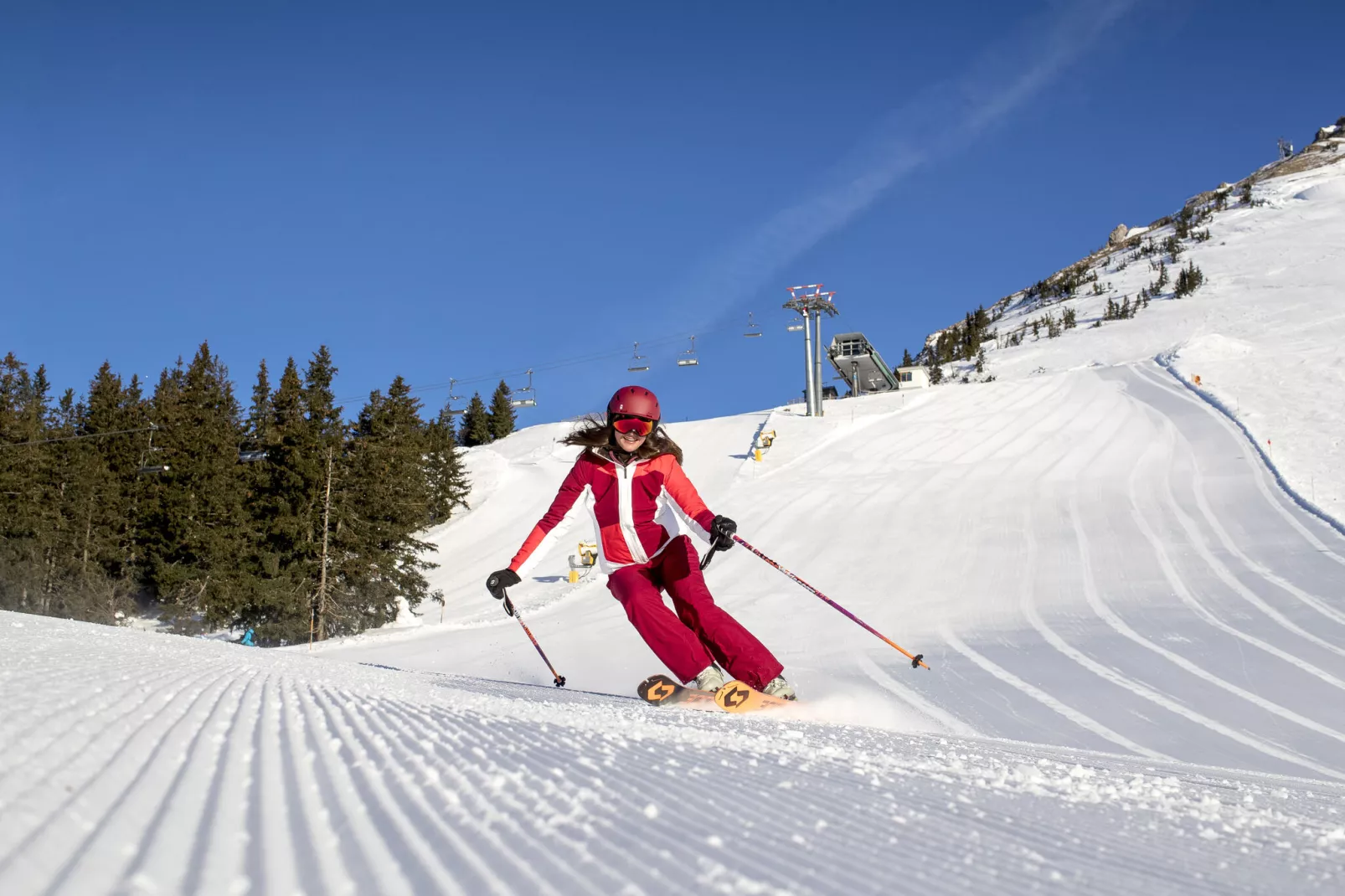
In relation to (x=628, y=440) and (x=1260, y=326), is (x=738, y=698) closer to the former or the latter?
(x=628, y=440)

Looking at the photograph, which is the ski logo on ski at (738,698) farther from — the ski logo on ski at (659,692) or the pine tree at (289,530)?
the pine tree at (289,530)

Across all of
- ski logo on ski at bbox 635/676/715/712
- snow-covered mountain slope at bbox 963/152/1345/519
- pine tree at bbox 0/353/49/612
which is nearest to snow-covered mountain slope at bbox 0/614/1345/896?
ski logo on ski at bbox 635/676/715/712

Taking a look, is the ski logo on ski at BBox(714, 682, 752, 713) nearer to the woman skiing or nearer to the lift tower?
the woman skiing

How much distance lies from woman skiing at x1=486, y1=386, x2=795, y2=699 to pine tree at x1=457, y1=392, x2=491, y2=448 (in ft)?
214

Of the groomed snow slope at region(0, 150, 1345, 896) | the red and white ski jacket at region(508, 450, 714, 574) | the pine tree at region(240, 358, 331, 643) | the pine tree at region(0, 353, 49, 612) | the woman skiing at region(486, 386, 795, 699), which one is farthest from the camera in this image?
the pine tree at region(0, 353, 49, 612)

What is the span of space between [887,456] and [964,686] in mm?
20875

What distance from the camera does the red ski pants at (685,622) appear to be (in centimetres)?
523

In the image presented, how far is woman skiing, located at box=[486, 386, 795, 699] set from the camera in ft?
17.9

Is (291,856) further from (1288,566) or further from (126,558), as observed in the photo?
(126,558)

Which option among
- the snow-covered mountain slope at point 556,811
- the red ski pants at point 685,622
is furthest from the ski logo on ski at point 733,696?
the snow-covered mountain slope at point 556,811

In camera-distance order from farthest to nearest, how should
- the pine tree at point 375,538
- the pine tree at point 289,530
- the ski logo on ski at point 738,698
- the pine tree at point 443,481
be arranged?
the pine tree at point 443,481, the pine tree at point 375,538, the pine tree at point 289,530, the ski logo on ski at point 738,698

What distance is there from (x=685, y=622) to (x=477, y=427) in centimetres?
6706

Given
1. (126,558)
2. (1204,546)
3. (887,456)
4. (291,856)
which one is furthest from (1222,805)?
(126,558)

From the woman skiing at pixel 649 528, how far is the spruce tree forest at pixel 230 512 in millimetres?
19684
